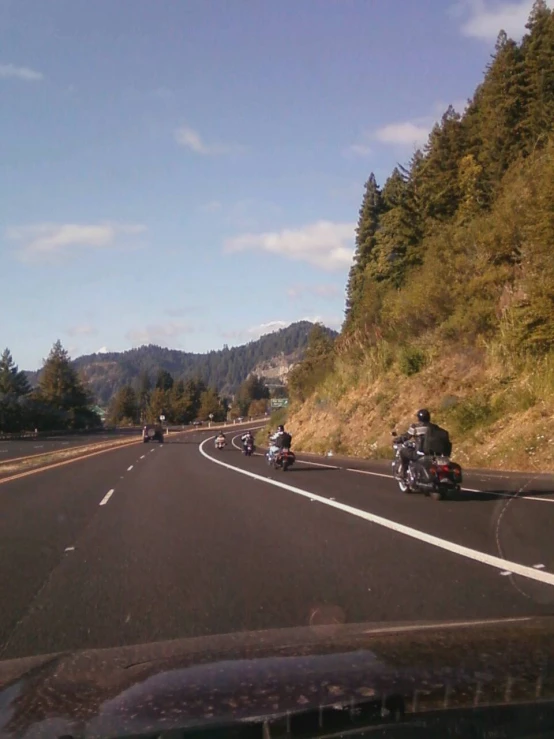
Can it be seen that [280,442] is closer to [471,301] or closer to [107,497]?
[107,497]

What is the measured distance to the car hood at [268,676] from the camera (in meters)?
4.07

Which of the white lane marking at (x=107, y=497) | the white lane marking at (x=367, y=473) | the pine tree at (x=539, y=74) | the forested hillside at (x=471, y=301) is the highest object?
the pine tree at (x=539, y=74)

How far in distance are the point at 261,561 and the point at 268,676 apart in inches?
232

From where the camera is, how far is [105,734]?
3.87 meters

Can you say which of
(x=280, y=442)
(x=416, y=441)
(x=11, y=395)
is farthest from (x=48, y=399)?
(x=416, y=441)

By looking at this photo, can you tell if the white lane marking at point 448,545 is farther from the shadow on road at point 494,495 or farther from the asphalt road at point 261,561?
the shadow on road at point 494,495

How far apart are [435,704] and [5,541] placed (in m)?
10.8

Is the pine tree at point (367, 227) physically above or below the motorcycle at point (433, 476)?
above

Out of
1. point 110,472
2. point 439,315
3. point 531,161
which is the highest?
point 531,161

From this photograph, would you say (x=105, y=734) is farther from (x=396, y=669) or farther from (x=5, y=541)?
(x=5, y=541)

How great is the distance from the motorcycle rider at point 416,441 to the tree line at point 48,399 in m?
96.6

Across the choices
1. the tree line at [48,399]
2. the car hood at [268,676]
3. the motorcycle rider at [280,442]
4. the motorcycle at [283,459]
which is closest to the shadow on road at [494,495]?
the car hood at [268,676]

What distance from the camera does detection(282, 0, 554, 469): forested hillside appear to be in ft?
90.0

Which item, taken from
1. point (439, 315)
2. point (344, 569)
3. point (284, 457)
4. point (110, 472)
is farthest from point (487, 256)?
point (344, 569)
